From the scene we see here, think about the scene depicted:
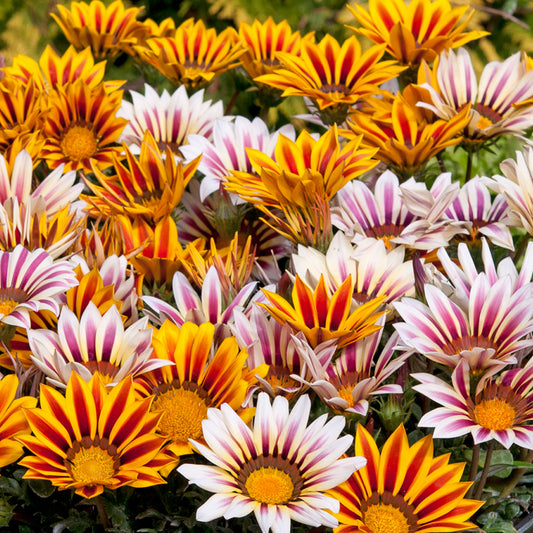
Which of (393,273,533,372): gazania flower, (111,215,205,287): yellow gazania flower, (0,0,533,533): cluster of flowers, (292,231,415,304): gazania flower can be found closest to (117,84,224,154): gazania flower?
(0,0,533,533): cluster of flowers

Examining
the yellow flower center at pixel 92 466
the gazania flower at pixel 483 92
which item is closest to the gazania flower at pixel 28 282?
the yellow flower center at pixel 92 466

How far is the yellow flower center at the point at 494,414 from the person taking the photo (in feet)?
2.04

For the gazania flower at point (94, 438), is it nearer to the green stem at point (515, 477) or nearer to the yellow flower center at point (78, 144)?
the green stem at point (515, 477)

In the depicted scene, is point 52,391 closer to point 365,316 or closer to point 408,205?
point 365,316

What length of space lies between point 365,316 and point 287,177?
18 centimetres

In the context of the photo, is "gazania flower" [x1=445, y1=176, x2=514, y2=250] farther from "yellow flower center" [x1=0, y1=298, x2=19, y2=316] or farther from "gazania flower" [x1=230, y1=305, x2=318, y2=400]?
"yellow flower center" [x1=0, y1=298, x2=19, y2=316]

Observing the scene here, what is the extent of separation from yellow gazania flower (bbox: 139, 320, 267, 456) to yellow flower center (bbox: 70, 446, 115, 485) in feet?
0.16

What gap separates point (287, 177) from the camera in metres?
0.75

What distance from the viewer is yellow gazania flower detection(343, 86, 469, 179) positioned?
84 cm

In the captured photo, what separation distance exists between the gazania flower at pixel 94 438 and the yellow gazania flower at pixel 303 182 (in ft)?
0.75

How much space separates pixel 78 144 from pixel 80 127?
0.02m

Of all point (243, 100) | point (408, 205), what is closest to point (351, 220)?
point (408, 205)

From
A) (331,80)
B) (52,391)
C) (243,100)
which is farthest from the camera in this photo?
(243,100)

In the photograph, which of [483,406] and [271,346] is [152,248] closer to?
[271,346]
